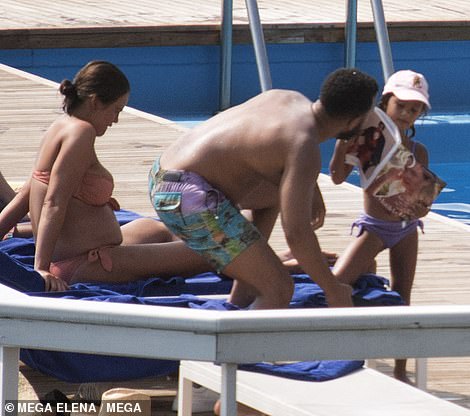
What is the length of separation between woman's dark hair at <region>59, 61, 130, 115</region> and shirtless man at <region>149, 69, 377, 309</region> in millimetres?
378

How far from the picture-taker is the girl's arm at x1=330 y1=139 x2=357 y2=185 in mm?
4047

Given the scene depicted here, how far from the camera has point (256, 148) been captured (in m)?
3.72

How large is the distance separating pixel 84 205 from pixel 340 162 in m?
0.96

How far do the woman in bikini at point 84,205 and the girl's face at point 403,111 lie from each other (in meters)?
0.93

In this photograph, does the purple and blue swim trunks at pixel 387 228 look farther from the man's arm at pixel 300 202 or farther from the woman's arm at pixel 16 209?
the woman's arm at pixel 16 209

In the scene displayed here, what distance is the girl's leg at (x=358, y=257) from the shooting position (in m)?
4.18

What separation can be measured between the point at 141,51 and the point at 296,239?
7.54m

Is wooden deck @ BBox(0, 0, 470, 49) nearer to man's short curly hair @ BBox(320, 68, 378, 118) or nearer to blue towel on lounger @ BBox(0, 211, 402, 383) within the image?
blue towel on lounger @ BBox(0, 211, 402, 383)

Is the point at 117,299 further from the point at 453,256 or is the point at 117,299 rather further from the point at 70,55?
the point at 70,55

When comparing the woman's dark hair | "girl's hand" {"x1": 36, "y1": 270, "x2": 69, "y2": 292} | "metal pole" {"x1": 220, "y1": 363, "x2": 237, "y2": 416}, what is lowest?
"girl's hand" {"x1": 36, "y1": 270, "x2": 69, "y2": 292}

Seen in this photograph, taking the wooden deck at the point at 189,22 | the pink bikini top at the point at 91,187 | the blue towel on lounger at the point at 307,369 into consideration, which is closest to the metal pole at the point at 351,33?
the wooden deck at the point at 189,22

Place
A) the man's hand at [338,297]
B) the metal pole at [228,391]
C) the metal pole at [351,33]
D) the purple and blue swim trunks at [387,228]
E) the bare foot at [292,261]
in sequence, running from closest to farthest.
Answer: the metal pole at [228,391], the man's hand at [338,297], the purple and blue swim trunks at [387,228], the bare foot at [292,261], the metal pole at [351,33]

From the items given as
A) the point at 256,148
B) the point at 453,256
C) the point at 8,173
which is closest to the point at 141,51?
the point at 8,173

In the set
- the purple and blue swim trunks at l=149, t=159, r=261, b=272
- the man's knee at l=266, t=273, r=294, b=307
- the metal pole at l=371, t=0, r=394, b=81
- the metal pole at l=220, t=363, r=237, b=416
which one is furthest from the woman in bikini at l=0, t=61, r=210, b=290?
the metal pole at l=371, t=0, r=394, b=81
